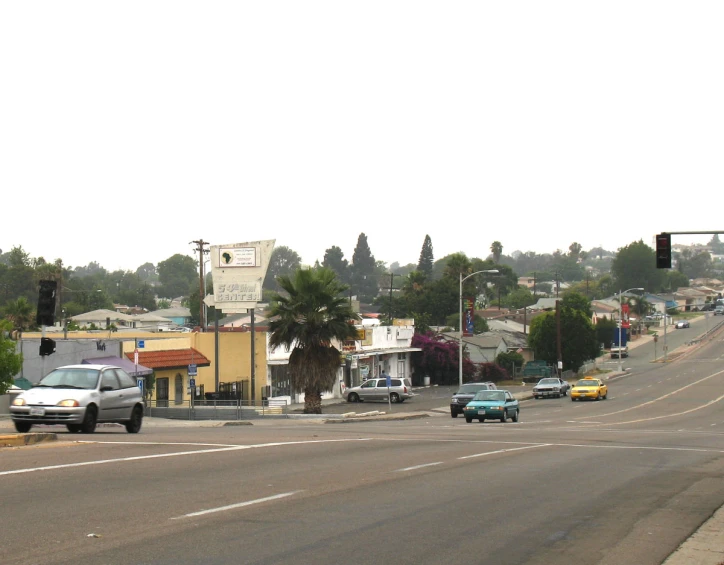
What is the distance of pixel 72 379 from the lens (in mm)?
21156

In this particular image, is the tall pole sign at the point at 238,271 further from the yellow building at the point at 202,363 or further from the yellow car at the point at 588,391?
the yellow car at the point at 588,391

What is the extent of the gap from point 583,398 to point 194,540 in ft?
187

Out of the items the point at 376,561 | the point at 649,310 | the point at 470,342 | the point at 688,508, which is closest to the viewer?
the point at 376,561

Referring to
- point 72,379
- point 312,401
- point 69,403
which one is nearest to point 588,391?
point 312,401

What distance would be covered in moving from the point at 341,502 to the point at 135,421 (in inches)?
473

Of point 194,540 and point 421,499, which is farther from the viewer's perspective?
point 421,499

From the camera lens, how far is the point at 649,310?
181250 mm

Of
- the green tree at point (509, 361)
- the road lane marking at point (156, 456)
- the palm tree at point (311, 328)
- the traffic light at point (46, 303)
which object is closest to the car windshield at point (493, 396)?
the palm tree at point (311, 328)

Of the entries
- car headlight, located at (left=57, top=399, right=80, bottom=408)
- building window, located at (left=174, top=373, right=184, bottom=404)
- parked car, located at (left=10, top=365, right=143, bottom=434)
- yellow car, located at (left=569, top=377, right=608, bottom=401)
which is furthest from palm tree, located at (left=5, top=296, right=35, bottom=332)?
car headlight, located at (left=57, top=399, right=80, bottom=408)

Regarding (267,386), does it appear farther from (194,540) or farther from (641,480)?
(194,540)

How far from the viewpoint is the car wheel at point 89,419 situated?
20531mm

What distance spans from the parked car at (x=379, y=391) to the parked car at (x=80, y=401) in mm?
40828

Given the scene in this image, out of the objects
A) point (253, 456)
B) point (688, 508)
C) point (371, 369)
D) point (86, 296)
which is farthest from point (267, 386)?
point (86, 296)

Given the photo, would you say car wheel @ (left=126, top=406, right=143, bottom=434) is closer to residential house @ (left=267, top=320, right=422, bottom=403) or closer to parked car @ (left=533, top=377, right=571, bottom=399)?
residential house @ (left=267, top=320, right=422, bottom=403)
